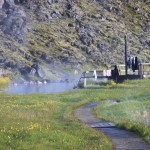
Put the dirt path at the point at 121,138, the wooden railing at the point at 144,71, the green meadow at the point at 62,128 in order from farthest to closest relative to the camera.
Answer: the wooden railing at the point at 144,71, the dirt path at the point at 121,138, the green meadow at the point at 62,128

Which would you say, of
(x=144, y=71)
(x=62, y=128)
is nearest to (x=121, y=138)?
(x=62, y=128)

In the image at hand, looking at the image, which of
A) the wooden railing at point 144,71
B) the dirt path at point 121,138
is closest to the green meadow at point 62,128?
the dirt path at point 121,138

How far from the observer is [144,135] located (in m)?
21.5

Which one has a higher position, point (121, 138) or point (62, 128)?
point (62, 128)

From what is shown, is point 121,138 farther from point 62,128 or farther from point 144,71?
point 144,71

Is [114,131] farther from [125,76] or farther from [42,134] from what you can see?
[125,76]

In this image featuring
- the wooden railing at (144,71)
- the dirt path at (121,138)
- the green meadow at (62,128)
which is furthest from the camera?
the wooden railing at (144,71)

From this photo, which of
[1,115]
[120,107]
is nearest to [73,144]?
[1,115]

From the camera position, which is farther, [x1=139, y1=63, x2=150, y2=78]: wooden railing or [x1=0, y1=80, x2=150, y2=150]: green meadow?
[x1=139, y1=63, x2=150, y2=78]: wooden railing

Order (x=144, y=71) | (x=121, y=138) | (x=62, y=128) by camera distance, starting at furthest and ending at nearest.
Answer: (x=144, y=71) < (x=62, y=128) < (x=121, y=138)

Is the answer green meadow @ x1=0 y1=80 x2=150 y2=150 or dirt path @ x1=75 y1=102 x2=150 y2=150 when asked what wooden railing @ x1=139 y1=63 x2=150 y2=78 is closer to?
green meadow @ x1=0 y1=80 x2=150 y2=150

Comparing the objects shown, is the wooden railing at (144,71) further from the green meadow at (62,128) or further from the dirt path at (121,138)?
the dirt path at (121,138)

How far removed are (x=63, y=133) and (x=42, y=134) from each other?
4.16 ft

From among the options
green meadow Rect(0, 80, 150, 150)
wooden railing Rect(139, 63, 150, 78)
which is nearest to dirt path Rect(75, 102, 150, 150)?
green meadow Rect(0, 80, 150, 150)
